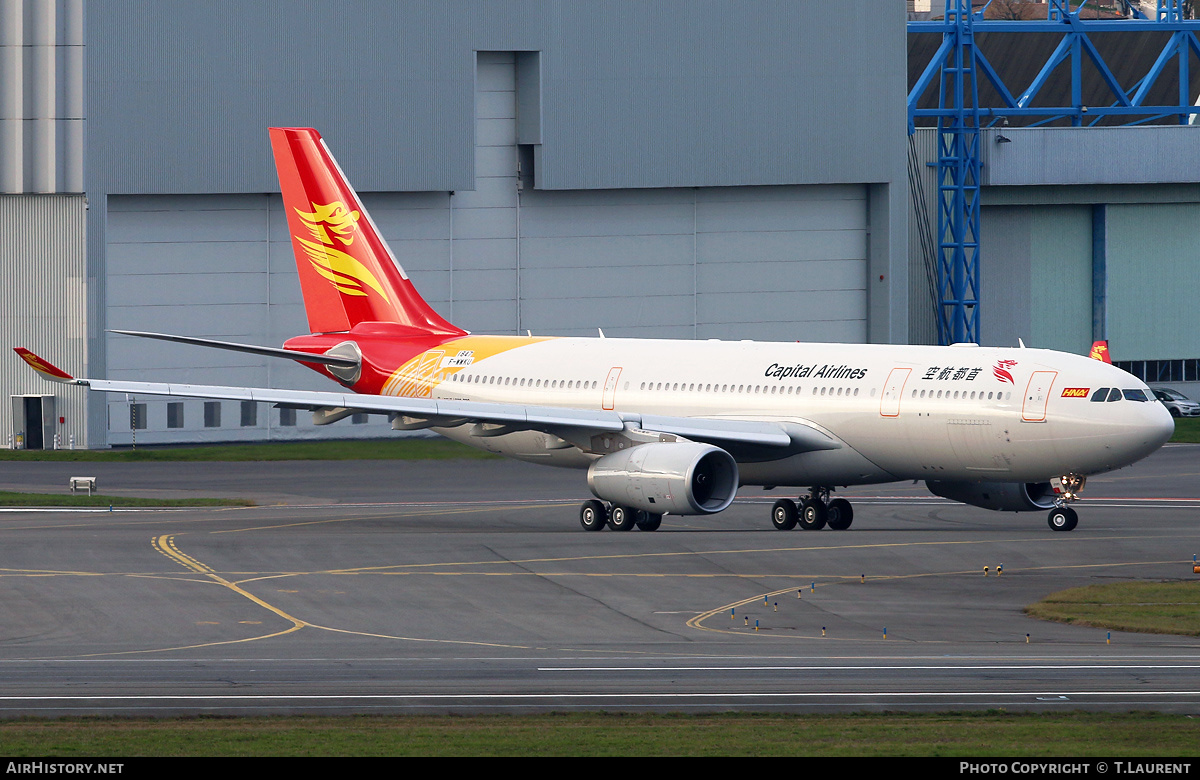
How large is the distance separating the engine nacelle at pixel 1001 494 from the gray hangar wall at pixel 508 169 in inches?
1422

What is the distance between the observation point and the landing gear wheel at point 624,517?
142ft


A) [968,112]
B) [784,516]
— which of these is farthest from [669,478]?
[968,112]

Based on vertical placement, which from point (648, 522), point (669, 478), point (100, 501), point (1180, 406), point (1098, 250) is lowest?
point (100, 501)

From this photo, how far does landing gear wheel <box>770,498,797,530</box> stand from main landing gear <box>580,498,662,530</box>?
298 cm

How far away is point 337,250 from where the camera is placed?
52.9 m

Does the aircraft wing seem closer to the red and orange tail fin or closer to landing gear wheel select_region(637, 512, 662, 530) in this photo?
landing gear wheel select_region(637, 512, 662, 530)

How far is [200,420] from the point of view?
7319 centimetres

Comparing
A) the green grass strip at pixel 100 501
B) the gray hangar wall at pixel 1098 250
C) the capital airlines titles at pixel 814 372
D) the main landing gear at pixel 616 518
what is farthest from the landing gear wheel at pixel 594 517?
the gray hangar wall at pixel 1098 250

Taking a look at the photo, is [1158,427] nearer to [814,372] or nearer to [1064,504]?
[1064,504]

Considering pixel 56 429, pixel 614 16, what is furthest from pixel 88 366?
pixel 614 16

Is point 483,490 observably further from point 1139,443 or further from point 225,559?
point 1139,443

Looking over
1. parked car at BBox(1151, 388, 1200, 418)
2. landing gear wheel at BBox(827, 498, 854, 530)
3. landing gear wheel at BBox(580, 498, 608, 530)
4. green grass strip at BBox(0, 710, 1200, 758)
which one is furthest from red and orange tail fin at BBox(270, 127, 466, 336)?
parked car at BBox(1151, 388, 1200, 418)

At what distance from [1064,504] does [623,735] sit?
2570 cm
